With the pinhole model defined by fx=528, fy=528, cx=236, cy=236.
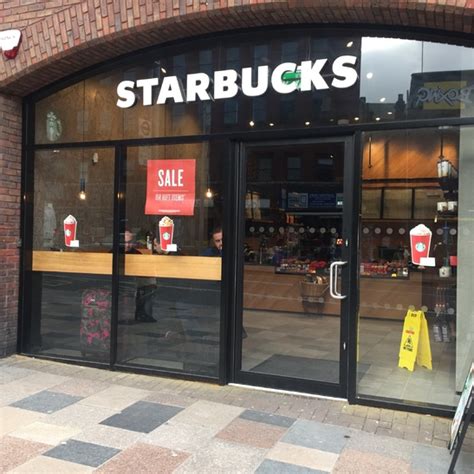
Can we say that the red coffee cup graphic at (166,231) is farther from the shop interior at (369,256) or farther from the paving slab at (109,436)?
the paving slab at (109,436)

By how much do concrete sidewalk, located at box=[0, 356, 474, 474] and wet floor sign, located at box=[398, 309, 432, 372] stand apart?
671 millimetres

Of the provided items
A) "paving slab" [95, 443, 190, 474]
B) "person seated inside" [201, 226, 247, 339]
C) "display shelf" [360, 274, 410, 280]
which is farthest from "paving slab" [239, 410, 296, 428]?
"display shelf" [360, 274, 410, 280]

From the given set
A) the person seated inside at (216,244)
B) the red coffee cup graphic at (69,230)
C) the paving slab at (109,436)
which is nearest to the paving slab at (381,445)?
the paving slab at (109,436)

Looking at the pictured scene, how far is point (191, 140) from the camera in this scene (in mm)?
5777

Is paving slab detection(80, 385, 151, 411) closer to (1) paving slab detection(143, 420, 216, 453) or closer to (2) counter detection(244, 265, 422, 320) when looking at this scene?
(1) paving slab detection(143, 420, 216, 453)

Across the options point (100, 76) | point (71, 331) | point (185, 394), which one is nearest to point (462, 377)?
point (185, 394)

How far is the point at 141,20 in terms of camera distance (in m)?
5.41

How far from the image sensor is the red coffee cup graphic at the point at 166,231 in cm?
585

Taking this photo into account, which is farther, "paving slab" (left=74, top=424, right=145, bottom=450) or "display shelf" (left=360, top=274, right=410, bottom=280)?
"display shelf" (left=360, top=274, right=410, bottom=280)

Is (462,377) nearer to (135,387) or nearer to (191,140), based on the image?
(135,387)

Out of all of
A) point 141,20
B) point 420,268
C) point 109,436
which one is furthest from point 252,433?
point 141,20

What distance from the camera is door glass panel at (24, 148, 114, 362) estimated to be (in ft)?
20.5

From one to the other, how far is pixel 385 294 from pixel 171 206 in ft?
8.14

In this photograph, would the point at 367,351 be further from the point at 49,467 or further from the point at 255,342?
the point at 49,467
